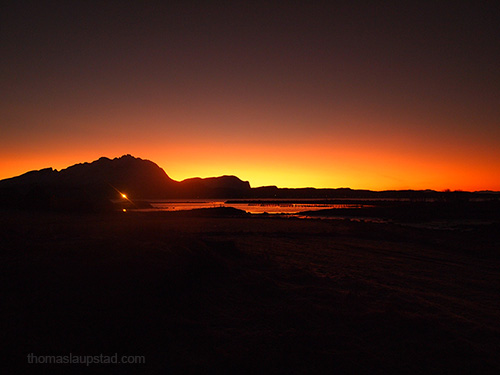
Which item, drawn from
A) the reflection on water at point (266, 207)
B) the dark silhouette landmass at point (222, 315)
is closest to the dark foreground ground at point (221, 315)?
the dark silhouette landmass at point (222, 315)

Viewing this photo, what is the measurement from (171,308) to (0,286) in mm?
2918

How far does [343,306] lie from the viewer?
645cm

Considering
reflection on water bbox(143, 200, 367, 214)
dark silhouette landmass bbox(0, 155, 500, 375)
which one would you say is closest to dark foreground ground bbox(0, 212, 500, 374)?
dark silhouette landmass bbox(0, 155, 500, 375)

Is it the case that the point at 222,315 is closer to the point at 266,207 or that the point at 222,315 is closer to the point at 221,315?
the point at 221,315

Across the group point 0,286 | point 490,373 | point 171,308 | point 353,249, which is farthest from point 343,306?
point 353,249

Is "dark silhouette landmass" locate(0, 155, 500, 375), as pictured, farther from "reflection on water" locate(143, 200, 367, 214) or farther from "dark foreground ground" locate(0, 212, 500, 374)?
"reflection on water" locate(143, 200, 367, 214)

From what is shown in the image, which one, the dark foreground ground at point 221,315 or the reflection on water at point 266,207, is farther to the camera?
the reflection on water at point 266,207

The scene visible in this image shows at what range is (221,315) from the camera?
5891 millimetres

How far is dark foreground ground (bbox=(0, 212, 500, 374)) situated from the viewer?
429 cm

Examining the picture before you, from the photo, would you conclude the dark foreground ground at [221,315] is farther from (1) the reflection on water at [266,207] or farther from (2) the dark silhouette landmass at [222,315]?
(1) the reflection on water at [266,207]

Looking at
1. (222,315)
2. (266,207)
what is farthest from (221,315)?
(266,207)

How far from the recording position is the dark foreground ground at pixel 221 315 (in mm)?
4289

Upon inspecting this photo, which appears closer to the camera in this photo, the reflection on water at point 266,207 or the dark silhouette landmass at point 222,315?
the dark silhouette landmass at point 222,315

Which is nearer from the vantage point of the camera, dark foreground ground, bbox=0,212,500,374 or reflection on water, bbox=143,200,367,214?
dark foreground ground, bbox=0,212,500,374
